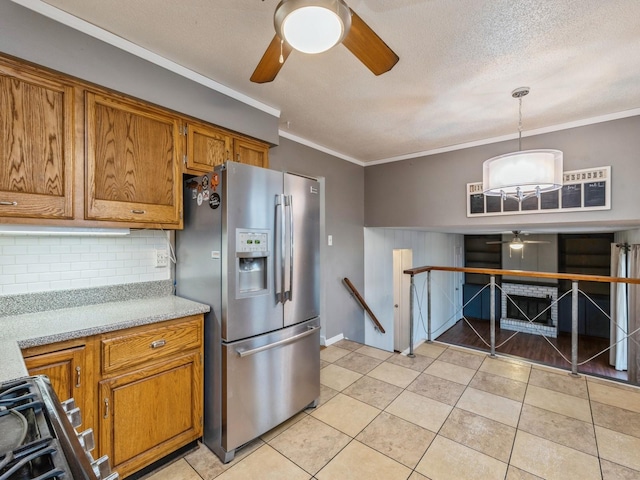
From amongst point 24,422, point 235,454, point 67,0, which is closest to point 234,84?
point 67,0

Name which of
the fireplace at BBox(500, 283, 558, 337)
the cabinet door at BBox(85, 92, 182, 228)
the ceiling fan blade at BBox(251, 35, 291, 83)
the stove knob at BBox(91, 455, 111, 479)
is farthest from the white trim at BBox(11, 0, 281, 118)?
the fireplace at BBox(500, 283, 558, 337)

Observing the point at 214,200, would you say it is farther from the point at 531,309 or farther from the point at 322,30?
the point at 531,309

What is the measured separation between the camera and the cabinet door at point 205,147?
6.81ft

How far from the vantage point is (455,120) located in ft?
9.22

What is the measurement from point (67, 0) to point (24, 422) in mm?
1834

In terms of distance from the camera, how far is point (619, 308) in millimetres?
4254

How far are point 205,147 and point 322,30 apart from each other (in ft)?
4.33

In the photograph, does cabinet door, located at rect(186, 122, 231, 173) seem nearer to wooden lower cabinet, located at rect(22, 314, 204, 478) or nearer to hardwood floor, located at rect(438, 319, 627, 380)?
wooden lower cabinet, located at rect(22, 314, 204, 478)

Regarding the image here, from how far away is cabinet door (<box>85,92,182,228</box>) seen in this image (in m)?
1.67

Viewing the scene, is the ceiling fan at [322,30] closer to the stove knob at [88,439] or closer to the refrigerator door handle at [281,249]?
the refrigerator door handle at [281,249]

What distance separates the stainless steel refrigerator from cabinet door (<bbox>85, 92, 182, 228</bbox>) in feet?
0.57

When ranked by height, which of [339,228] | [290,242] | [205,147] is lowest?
[290,242]

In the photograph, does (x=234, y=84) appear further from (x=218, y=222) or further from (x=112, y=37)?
(x=218, y=222)

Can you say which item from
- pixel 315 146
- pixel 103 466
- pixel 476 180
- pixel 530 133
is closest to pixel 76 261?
pixel 103 466
